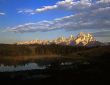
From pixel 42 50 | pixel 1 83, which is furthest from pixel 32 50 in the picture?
pixel 1 83

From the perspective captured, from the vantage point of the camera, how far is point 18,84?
1485 inches

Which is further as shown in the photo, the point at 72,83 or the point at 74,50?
the point at 74,50

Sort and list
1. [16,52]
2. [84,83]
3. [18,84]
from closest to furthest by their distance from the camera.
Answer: [84,83] < [18,84] < [16,52]

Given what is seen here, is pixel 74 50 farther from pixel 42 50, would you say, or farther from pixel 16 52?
pixel 16 52

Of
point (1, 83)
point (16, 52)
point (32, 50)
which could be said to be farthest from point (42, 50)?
point (1, 83)

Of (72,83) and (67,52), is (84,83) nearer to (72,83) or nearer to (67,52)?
(72,83)

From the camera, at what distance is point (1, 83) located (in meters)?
39.4

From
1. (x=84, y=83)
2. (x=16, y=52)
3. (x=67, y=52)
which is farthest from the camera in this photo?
(x=67, y=52)

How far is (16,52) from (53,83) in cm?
12744

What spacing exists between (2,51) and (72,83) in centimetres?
13254

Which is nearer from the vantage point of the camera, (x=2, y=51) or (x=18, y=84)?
(x=18, y=84)

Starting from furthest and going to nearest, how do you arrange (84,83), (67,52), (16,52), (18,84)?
1. (67,52)
2. (16,52)
3. (18,84)
4. (84,83)

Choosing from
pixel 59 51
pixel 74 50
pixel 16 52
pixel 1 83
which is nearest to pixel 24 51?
pixel 16 52

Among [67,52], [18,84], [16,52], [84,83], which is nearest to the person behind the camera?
[84,83]
